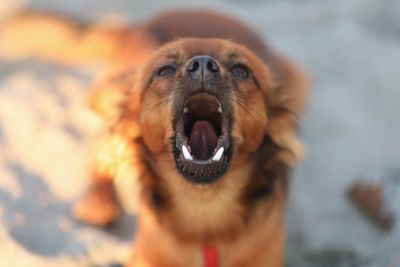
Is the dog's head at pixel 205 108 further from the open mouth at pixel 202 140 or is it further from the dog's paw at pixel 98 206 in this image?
the dog's paw at pixel 98 206

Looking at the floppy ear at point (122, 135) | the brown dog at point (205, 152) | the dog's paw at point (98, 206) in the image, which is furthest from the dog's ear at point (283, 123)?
the dog's paw at point (98, 206)

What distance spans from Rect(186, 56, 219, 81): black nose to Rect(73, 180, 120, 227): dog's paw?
1179 millimetres

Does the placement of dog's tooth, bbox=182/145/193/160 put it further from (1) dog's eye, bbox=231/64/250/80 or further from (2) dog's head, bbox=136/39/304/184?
(1) dog's eye, bbox=231/64/250/80

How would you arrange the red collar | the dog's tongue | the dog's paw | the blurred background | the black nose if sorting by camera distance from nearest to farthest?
the black nose < the dog's tongue < the red collar < the blurred background < the dog's paw

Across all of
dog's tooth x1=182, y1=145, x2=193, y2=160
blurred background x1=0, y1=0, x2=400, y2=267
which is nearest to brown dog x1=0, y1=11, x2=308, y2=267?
dog's tooth x1=182, y1=145, x2=193, y2=160

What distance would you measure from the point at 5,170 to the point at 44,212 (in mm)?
296

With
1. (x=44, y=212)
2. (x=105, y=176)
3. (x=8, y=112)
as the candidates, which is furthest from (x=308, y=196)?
(x=8, y=112)

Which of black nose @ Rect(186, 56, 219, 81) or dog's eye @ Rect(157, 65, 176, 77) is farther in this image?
dog's eye @ Rect(157, 65, 176, 77)

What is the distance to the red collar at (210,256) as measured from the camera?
269cm

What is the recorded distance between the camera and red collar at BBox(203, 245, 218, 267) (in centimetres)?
269

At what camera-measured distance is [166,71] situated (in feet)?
8.51

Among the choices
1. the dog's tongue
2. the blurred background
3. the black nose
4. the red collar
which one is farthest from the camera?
the blurred background

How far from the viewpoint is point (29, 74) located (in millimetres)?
4195

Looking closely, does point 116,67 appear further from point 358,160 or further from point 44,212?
point 358,160
